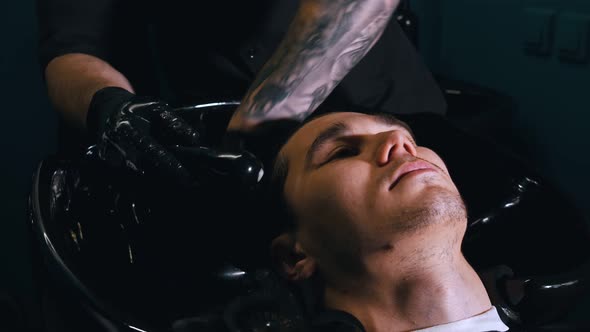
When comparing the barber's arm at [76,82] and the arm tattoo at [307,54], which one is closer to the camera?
the arm tattoo at [307,54]

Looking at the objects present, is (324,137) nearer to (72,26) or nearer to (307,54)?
(307,54)

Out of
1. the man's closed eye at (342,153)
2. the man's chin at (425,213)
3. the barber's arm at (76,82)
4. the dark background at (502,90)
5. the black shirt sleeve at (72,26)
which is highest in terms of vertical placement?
the black shirt sleeve at (72,26)

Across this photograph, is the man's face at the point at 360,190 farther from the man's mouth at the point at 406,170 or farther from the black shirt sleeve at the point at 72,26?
the black shirt sleeve at the point at 72,26

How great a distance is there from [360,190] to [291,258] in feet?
0.50

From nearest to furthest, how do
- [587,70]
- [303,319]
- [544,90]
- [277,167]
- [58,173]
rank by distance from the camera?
[303,319], [58,173], [277,167], [587,70], [544,90]

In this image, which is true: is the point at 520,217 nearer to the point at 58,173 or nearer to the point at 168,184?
the point at 168,184

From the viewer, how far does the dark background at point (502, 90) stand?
1.59 metres

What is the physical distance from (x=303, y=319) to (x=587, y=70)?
3.76 ft

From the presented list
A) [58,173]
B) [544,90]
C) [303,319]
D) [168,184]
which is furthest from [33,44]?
[544,90]

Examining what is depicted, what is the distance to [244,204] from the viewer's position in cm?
87

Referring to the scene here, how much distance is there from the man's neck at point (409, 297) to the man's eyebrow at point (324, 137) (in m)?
0.19

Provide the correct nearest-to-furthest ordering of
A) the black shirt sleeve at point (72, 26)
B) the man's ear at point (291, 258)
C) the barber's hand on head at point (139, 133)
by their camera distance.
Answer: the barber's hand on head at point (139, 133) → the man's ear at point (291, 258) → the black shirt sleeve at point (72, 26)

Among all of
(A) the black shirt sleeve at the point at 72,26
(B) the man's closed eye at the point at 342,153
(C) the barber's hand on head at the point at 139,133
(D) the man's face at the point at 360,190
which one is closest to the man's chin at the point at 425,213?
(D) the man's face at the point at 360,190

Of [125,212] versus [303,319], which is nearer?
[303,319]
